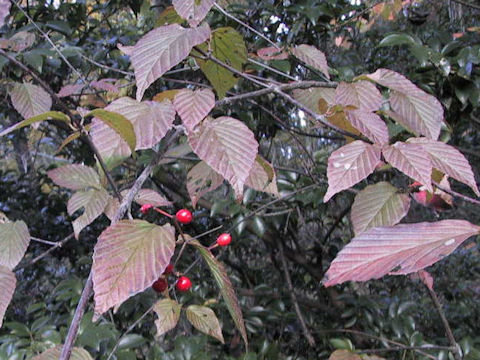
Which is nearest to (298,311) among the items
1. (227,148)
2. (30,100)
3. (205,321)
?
(205,321)

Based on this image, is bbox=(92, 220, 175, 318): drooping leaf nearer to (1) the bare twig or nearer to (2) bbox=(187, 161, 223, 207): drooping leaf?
(2) bbox=(187, 161, 223, 207): drooping leaf

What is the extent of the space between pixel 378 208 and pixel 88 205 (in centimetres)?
47

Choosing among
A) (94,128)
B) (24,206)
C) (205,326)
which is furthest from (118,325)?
(94,128)

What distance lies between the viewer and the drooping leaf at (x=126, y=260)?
0.42 metres

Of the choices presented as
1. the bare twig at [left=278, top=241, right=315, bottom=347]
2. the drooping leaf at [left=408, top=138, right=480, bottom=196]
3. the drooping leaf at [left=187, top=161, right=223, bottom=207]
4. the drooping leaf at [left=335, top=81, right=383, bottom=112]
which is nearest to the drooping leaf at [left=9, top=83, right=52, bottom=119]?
the drooping leaf at [left=187, top=161, right=223, bottom=207]

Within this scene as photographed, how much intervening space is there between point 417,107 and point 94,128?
0.46 m

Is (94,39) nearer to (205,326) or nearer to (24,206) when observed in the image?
(24,206)

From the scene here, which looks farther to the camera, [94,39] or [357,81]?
[94,39]

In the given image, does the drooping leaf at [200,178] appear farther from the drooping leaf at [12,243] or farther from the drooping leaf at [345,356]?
the drooping leaf at [345,356]

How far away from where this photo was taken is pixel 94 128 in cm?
57

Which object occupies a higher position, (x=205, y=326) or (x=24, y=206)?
(x=205, y=326)

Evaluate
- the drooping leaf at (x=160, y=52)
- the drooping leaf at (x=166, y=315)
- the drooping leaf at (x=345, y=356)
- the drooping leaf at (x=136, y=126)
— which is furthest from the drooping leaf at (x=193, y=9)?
the drooping leaf at (x=345, y=356)

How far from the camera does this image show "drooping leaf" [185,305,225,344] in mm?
794

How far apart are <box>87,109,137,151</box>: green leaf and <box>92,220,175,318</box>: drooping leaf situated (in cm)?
9
